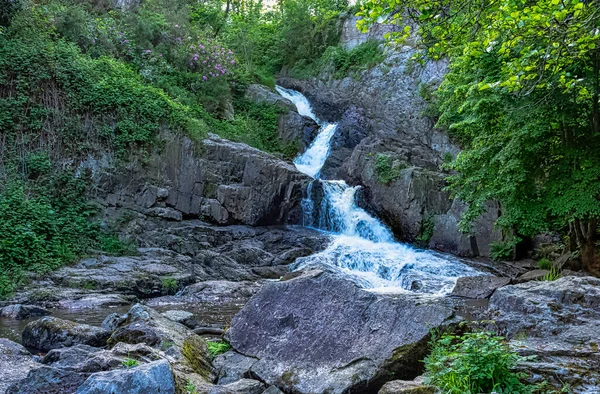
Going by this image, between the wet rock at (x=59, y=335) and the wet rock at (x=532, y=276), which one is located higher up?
the wet rock at (x=532, y=276)

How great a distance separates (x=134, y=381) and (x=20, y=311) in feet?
22.5

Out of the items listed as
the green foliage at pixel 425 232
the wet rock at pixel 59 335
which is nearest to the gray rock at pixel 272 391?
the wet rock at pixel 59 335

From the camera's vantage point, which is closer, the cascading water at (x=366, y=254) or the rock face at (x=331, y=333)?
the rock face at (x=331, y=333)

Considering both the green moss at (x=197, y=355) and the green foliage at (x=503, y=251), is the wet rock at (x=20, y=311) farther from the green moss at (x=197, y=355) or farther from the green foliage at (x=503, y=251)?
the green foliage at (x=503, y=251)

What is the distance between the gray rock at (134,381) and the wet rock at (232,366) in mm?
1714

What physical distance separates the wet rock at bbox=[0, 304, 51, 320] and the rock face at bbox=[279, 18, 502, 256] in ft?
34.9

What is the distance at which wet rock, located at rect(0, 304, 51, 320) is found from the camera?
28.8 feet

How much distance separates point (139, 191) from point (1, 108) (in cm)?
453

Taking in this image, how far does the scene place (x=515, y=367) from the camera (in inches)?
145

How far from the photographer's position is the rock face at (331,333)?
4676 millimetres

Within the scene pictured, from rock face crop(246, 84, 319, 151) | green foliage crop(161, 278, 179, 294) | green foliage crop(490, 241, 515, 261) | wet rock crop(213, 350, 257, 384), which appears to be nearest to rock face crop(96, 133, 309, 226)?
green foliage crop(161, 278, 179, 294)

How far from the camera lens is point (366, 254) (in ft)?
49.4

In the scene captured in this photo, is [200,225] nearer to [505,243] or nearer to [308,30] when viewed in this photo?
[505,243]

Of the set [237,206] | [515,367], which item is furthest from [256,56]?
[515,367]
